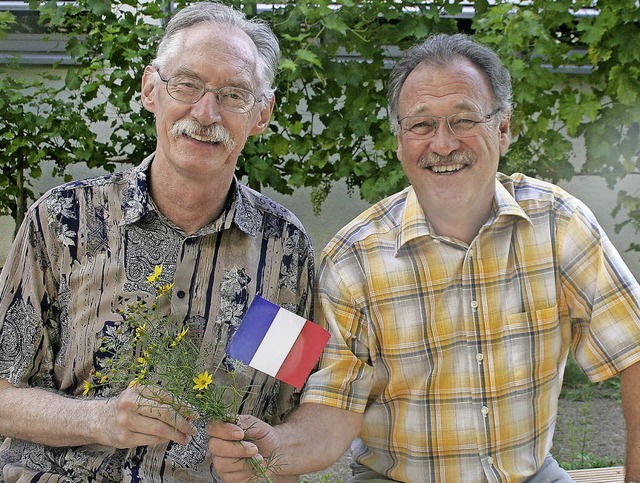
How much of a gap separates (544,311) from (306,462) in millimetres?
810

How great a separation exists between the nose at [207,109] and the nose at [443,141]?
0.62 metres

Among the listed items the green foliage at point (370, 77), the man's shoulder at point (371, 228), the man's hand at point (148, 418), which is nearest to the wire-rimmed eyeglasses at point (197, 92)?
the man's shoulder at point (371, 228)

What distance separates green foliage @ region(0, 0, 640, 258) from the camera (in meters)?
3.72

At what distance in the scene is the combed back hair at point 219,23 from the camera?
2.52 meters

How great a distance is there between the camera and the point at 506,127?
2.65m

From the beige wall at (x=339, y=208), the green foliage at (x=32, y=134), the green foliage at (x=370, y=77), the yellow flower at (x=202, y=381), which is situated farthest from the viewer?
the beige wall at (x=339, y=208)

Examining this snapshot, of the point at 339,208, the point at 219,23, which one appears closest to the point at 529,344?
the point at 219,23

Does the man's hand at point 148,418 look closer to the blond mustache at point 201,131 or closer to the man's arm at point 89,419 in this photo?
the man's arm at point 89,419

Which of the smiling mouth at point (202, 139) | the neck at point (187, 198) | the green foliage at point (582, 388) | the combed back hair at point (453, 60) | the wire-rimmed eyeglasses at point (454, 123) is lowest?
the green foliage at point (582, 388)

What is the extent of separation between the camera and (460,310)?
8.21 ft

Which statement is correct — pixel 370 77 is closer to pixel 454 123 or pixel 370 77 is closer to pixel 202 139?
pixel 454 123

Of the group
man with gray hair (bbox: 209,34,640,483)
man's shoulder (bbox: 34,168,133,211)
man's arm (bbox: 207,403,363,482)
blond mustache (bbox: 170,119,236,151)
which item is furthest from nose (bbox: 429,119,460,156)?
man's shoulder (bbox: 34,168,133,211)

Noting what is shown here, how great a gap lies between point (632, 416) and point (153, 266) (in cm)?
144

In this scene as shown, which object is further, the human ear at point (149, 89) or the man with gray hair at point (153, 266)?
the human ear at point (149, 89)
